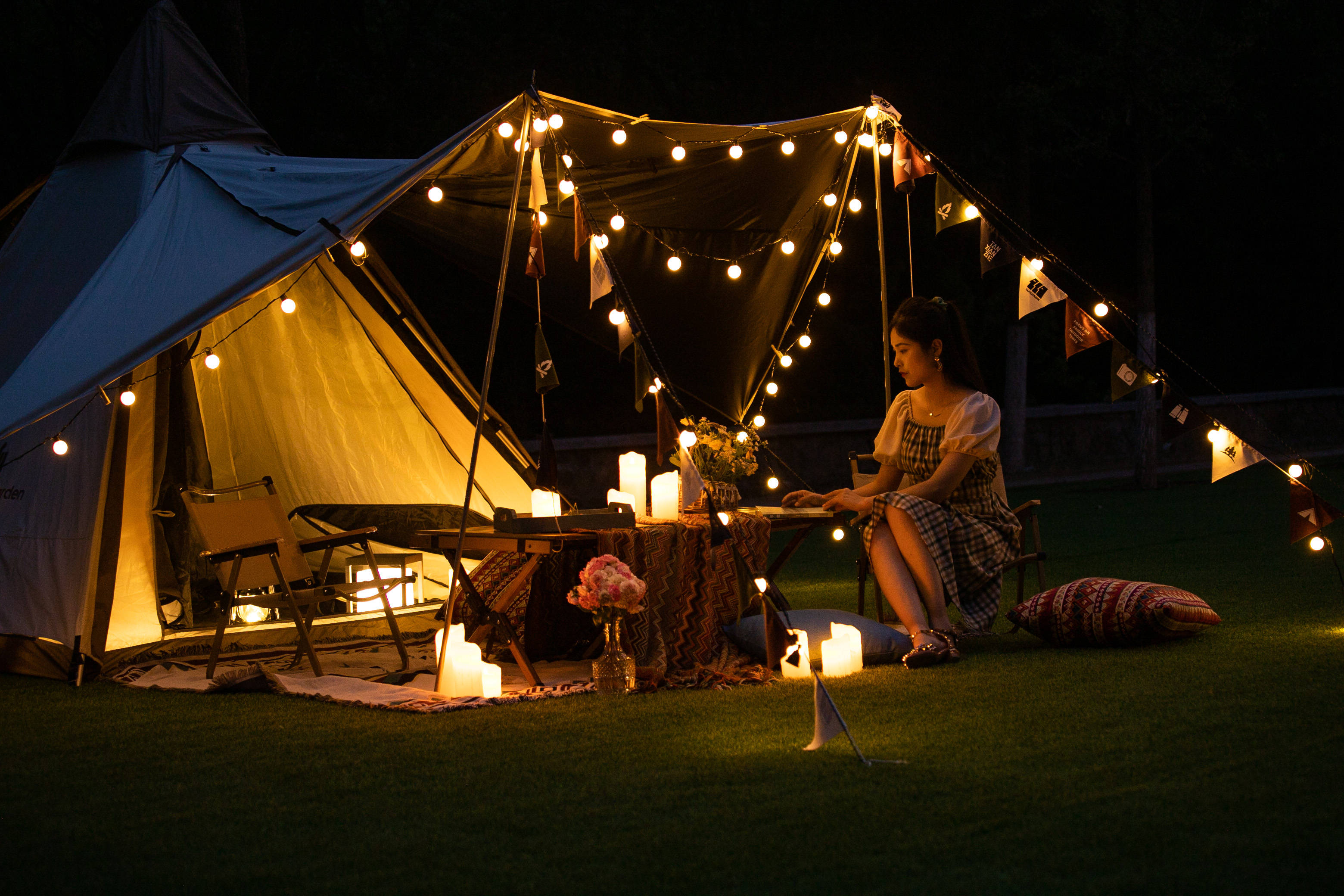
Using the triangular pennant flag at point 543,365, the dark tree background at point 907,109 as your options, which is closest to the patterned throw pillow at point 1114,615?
the triangular pennant flag at point 543,365

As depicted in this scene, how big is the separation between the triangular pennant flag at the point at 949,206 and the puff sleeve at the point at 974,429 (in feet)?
2.14

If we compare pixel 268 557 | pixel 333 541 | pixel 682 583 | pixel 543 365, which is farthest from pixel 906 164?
pixel 268 557

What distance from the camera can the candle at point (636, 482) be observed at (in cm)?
479

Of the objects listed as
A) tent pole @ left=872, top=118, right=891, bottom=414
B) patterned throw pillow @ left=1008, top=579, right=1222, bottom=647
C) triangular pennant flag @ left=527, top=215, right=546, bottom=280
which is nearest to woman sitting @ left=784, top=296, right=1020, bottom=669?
patterned throw pillow @ left=1008, top=579, right=1222, bottom=647

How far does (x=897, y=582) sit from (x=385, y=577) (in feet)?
7.93

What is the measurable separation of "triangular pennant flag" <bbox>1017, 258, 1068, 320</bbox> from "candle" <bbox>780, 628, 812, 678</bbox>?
1360 millimetres

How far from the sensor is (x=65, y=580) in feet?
15.0

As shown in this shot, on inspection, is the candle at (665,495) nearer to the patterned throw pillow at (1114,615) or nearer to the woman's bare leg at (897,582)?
the woman's bare leg at (897,582)

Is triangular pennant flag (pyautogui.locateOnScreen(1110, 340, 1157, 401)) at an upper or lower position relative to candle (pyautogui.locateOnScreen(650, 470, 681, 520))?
upper

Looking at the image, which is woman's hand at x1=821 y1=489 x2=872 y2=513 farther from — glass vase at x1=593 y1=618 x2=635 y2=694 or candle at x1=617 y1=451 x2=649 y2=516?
glass vase at x1=593 y1=618 x2=635 y2=694

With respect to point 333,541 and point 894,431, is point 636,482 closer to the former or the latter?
point 894,431

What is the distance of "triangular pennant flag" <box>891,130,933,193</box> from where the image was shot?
4.92 metres

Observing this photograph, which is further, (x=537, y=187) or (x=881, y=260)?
(x=881, y=260)

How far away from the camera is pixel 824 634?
14.2 ft
